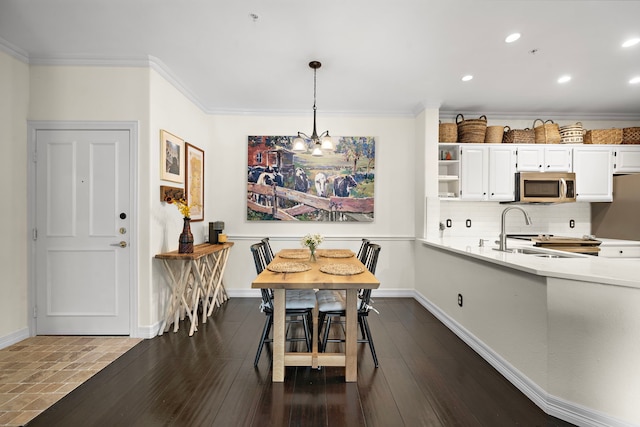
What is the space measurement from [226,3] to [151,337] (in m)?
3.06

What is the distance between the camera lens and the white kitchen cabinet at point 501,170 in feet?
13.5

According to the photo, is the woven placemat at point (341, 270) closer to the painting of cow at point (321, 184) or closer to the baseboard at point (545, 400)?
the baseboard at point (545, 400)

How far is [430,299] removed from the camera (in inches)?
150

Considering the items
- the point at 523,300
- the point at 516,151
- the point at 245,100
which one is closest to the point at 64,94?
the point at 245,100

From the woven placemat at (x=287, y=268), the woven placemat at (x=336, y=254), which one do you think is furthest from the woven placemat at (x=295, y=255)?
the woven placemat at (x=287, y=268)

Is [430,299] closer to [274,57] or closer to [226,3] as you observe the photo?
[274,57]

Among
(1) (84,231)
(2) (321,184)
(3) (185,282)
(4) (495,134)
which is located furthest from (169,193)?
(4) (495,134)

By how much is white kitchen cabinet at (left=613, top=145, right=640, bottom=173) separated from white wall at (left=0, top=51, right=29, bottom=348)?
714cm

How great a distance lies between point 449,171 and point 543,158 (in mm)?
1240

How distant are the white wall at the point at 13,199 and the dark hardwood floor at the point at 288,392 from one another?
1.24m

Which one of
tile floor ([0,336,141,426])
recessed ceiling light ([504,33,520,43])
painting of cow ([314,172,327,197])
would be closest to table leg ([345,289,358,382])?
tile floor ([0,336,141,426])

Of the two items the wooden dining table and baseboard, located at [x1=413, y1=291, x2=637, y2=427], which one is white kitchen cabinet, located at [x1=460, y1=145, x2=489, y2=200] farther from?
the wooden dining table

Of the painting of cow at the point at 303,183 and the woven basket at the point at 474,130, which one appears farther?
the painting of cow at the point at 303,183

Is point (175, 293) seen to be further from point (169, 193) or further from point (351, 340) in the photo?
point (351, 340)
